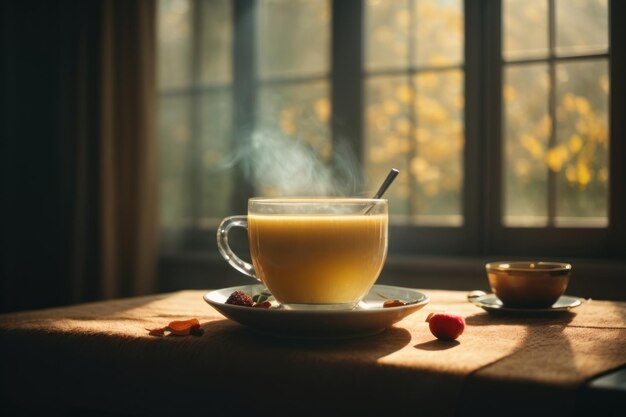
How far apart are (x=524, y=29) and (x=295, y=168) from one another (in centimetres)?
101

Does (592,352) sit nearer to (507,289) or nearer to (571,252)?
(507,289)

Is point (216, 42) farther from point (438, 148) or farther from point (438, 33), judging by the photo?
point (438, 148)

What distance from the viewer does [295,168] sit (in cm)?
267

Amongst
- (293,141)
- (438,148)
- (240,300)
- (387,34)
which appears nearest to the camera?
(240,300)

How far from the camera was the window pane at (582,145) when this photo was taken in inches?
88.2

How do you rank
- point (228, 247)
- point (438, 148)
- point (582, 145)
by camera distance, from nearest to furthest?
point (228, 247)
point (582, 145)
point (438, 148)

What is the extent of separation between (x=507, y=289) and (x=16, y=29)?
2.87 metres

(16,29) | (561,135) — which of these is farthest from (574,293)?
(16,29)

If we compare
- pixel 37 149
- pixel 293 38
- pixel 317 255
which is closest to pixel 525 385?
pixel 317 255

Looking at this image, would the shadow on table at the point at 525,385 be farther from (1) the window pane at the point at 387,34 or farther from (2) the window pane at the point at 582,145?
(1) the window pane at the point at 387,34

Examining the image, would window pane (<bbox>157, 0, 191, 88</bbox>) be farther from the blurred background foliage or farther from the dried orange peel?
the dried orange peel

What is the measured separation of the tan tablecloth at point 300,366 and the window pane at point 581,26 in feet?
5.05

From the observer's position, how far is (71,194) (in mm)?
2887

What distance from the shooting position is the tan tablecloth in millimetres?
631
